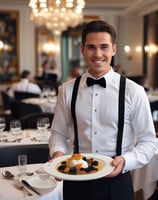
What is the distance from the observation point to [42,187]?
2.12 m

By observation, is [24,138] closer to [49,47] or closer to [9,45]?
[9,45]

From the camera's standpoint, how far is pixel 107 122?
1.78 meters

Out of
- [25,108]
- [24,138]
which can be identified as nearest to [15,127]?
[24,138]

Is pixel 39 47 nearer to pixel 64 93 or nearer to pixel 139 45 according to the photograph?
pixel 139 45

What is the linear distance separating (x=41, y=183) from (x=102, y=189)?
1.95ft

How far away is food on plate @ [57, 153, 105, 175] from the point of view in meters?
1.64

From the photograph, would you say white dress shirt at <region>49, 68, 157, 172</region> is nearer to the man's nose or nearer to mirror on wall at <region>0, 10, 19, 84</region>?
the man's nose

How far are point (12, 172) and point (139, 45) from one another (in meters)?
10.3

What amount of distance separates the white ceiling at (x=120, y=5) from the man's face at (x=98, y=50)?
29.1ft

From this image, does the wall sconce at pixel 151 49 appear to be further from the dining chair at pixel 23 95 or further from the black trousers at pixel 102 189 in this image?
the black trousers at pixel 102 189

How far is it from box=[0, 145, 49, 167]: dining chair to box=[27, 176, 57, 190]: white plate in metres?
0.66

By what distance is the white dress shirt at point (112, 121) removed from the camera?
5.77 feet

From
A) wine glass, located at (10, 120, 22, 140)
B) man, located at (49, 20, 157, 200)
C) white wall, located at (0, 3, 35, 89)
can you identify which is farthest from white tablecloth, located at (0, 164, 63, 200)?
white wall, located at (0, 3, 35, 89)

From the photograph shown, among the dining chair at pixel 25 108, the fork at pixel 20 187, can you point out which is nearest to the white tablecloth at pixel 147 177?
the fork at pixel 20 187
